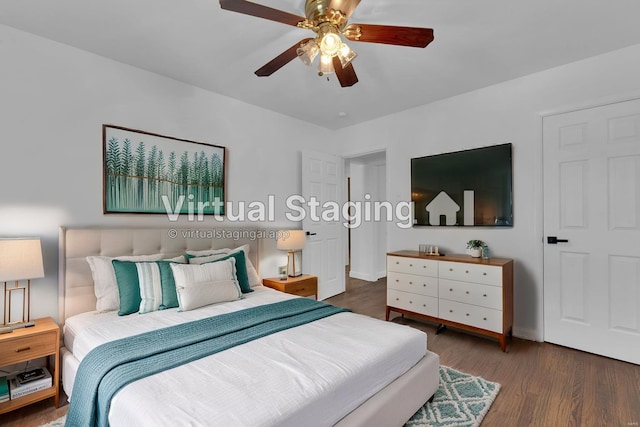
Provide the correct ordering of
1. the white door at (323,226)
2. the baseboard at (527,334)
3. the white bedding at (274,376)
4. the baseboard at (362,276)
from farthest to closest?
1. the baseboard at (362,276)
2. the white door at (323,226)
3. the baseboard at (527,334)
4. the white bedding at (274,376)

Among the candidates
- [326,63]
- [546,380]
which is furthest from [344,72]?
[546,380]

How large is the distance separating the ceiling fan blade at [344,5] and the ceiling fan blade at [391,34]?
→ 80 mm

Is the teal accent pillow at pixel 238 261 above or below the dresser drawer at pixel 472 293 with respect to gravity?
above

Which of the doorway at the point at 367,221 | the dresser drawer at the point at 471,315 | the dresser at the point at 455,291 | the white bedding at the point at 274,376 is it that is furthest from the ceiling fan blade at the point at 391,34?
the doorway at the point at 367,221

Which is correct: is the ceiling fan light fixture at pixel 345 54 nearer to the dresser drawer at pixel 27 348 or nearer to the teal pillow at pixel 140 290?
the teal pillow at pixel 140 290

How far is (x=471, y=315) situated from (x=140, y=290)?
3004mm

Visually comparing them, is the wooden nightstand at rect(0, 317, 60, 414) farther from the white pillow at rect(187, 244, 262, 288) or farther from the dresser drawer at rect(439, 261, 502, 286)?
the dresser drawer at rect(439, 261, 502, 286)

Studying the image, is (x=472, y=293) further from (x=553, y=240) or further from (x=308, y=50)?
(x=308, y=50)

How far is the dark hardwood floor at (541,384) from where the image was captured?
189cm

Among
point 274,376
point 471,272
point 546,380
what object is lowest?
point 546,380

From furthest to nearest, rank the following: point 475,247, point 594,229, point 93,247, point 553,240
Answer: point 475,247 < point 553,240 < point 594,229 < point 93,247

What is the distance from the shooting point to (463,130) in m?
3.51

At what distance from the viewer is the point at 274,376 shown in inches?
54.2

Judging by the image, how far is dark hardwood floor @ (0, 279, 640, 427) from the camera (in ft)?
6.20
